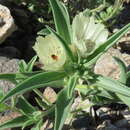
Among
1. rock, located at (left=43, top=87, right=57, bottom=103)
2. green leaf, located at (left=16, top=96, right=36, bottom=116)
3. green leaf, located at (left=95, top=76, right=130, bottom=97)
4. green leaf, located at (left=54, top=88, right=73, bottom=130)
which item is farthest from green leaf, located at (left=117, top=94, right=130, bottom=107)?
rock, located at (left=43, top=87, right=57, bottom=103)

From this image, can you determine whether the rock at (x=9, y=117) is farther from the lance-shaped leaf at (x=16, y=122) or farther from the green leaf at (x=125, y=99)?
the green leaf at (x=125, y=99)

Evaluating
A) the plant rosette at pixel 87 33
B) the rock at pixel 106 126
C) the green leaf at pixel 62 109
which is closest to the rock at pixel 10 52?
the rock at pixel 106 126

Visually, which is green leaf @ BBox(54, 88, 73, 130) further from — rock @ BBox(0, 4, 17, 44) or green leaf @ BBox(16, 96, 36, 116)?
rock @ BBox(0, 4, 17, 44)

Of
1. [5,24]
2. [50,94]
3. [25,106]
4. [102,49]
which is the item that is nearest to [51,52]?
[102,49]

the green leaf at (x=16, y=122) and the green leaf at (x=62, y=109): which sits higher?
the green leaf at (x=62, y=109)

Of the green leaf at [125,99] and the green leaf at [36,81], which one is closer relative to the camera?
the green leaf at [36,81]

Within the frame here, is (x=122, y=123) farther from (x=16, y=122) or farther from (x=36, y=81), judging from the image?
(x=36, y=81)
